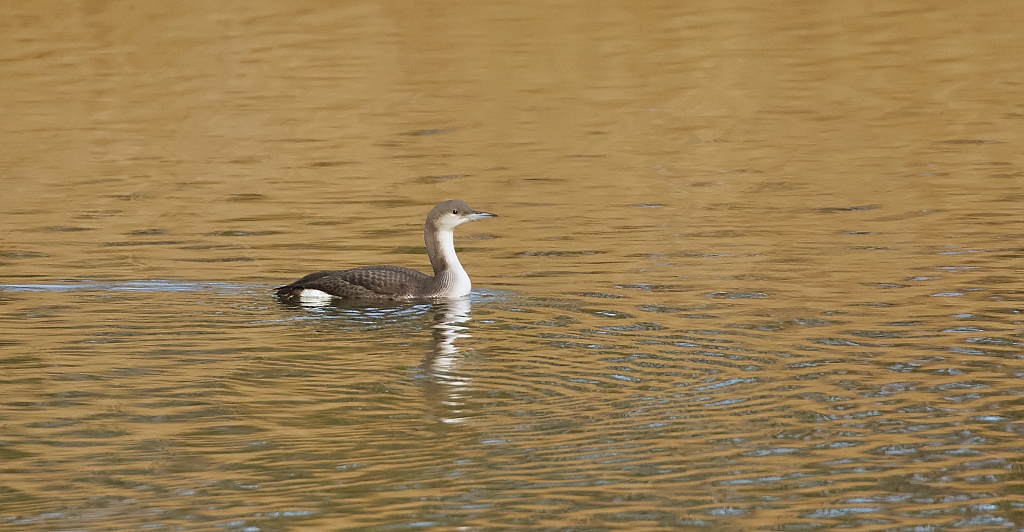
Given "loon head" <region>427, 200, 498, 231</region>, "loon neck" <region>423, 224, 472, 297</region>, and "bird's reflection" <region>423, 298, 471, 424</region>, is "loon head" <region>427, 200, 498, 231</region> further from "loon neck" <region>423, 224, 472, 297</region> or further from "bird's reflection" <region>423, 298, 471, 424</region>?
"bird's reflection" <region>423, 298, 471, 424</region>

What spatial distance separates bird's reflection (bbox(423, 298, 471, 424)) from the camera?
10375mm

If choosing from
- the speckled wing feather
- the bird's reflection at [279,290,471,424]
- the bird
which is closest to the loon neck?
the bird

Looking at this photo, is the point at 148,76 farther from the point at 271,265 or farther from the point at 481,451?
the point at 481,451

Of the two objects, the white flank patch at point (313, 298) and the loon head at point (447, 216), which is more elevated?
the loon head at point (447, 216)

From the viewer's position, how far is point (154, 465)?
9.18 metres

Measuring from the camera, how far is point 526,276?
15844 mm

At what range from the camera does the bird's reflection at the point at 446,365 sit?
10375 mm

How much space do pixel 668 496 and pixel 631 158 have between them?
54.8ft

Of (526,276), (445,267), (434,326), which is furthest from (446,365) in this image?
(526,276)

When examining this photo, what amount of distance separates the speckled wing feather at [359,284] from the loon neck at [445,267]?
276 mm

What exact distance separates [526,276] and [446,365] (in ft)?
14.0

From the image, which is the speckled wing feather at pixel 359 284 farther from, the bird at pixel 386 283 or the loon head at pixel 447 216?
the loon head at pixel 447 216

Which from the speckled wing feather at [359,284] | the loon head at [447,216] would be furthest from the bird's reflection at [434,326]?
the loon head at [447,216]

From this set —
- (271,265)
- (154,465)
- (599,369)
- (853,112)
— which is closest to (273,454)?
(154,465)
